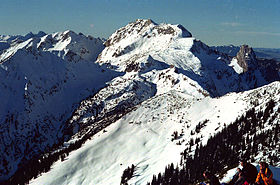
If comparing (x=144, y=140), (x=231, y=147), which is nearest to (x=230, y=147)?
(x=231, y=147)

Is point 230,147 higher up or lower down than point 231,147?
higher up

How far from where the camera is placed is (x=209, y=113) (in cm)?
10475

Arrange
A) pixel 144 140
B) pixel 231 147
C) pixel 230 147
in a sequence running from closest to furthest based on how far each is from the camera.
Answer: pixel 230 147
pixel 231 147
pixel 144 140

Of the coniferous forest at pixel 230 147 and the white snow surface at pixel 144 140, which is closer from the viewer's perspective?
the coniferous forest at pixel 230 147

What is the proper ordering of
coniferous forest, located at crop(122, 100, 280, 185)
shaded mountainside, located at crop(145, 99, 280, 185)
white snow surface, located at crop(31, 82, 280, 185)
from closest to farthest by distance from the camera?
1. shaded mountainside, located at crop(145, 99, 280, 185)
2. coniferous forest, located at crop(122, 100, 280, 185)
3. white snow surface, located at crop(31, 82, 280, 185)

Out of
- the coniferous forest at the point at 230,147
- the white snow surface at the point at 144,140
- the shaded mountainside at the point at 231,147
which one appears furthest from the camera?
the white snow surface at the point at 144,140

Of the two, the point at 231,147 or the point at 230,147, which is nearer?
the point at 230,147

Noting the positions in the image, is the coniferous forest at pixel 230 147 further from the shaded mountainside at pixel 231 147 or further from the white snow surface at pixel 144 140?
the white snow surface at pixel 144 140

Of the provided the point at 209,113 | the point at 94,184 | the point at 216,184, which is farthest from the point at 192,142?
the point at 216,184

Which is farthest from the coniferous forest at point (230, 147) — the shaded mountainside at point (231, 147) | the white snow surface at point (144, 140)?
the white snow surface at point (144, 140)

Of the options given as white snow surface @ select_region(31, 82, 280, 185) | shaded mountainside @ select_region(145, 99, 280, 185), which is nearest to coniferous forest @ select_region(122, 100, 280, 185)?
shaded mountainside @ select_region(145, 99, 280, 185)

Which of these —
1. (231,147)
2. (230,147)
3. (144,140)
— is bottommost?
(144,140)

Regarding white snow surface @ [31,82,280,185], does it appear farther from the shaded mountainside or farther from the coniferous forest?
the shaded mountainside

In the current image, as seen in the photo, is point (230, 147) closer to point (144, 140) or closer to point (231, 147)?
point (231, 147)
